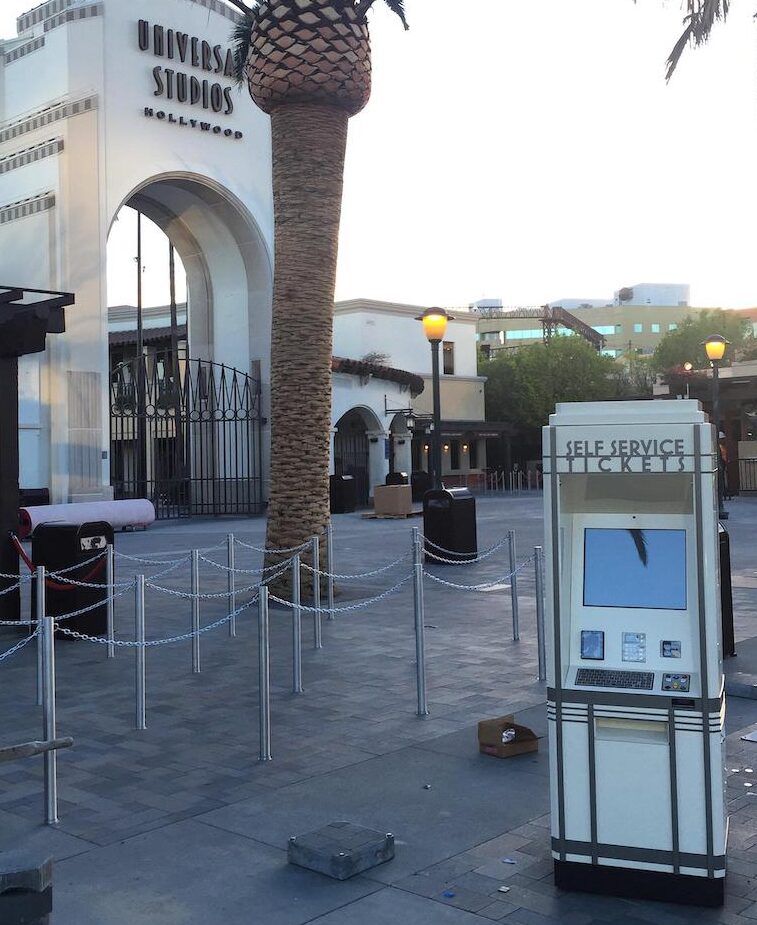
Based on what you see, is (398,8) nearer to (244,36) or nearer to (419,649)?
(244,36)

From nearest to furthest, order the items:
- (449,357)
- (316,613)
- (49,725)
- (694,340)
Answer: (49,725) < (316,613) < (449,357) < (694,340)

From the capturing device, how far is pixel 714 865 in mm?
4223

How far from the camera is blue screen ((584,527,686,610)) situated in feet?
14.5

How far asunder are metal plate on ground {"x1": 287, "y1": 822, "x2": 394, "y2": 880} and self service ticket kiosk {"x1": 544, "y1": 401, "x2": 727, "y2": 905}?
88 centimetres

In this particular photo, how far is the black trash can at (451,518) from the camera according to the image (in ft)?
58.5

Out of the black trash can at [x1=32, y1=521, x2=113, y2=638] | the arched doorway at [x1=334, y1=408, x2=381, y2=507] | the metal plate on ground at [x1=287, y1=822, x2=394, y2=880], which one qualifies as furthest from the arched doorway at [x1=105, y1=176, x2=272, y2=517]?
the metal plate on ground at [x1=287, y1=822, x2=394, y2=880]

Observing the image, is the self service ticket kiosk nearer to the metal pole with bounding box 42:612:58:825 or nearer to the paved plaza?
the paved plaza

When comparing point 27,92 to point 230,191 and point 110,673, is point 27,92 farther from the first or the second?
point 110,673

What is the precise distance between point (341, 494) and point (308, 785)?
27.8m

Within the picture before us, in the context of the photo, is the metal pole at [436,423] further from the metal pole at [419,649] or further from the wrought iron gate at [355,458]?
the wrought iron gate at [355,458]

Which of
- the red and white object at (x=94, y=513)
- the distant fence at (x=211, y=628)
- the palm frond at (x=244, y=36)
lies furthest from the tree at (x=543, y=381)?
the distant fence at (x=211, y=628)

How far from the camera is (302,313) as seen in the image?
13320 millimetres

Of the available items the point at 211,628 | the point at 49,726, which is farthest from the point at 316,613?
the point at 49,726

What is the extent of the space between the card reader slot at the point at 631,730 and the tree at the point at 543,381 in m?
51.6
